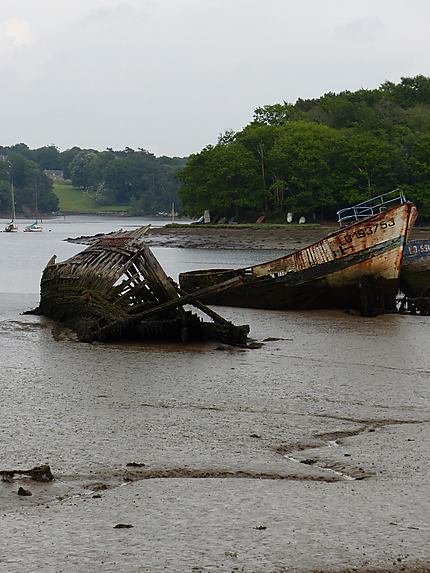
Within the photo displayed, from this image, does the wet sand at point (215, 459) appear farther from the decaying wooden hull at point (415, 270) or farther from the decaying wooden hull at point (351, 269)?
the decaying wooden hull at point (415, 270)

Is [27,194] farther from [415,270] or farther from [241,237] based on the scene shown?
[415,270]

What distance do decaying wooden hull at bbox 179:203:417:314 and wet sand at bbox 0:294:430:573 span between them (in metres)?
7.14

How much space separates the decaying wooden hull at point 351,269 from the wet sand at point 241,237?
33.5 metres

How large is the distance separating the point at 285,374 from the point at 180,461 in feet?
19.6

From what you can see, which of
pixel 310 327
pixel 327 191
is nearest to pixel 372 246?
pixel 310 327

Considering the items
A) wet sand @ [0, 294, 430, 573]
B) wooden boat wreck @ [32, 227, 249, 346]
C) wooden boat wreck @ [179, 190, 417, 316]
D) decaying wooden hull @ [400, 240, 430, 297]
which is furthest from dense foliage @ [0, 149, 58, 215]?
wet sand @ [0, 294, 430, 573]

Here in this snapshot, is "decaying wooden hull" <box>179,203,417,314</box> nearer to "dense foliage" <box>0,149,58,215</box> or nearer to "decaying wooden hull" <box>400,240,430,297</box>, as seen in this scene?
"decaying wooden hull" <box>400,240,430,297</box>

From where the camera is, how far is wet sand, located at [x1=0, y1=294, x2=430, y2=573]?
625cm

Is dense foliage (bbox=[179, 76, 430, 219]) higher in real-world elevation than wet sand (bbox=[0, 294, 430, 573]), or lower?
higher

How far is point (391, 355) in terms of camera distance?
16828 mm

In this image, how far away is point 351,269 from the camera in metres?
24.1

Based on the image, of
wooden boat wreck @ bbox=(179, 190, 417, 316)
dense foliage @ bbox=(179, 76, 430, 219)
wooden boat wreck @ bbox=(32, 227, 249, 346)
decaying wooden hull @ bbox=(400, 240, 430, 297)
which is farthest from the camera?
dense foliage @ bbox=(179, 76, 430, 219)

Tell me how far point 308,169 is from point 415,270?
59.6m

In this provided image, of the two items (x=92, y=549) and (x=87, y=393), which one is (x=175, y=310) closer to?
(x=87, y=393)
